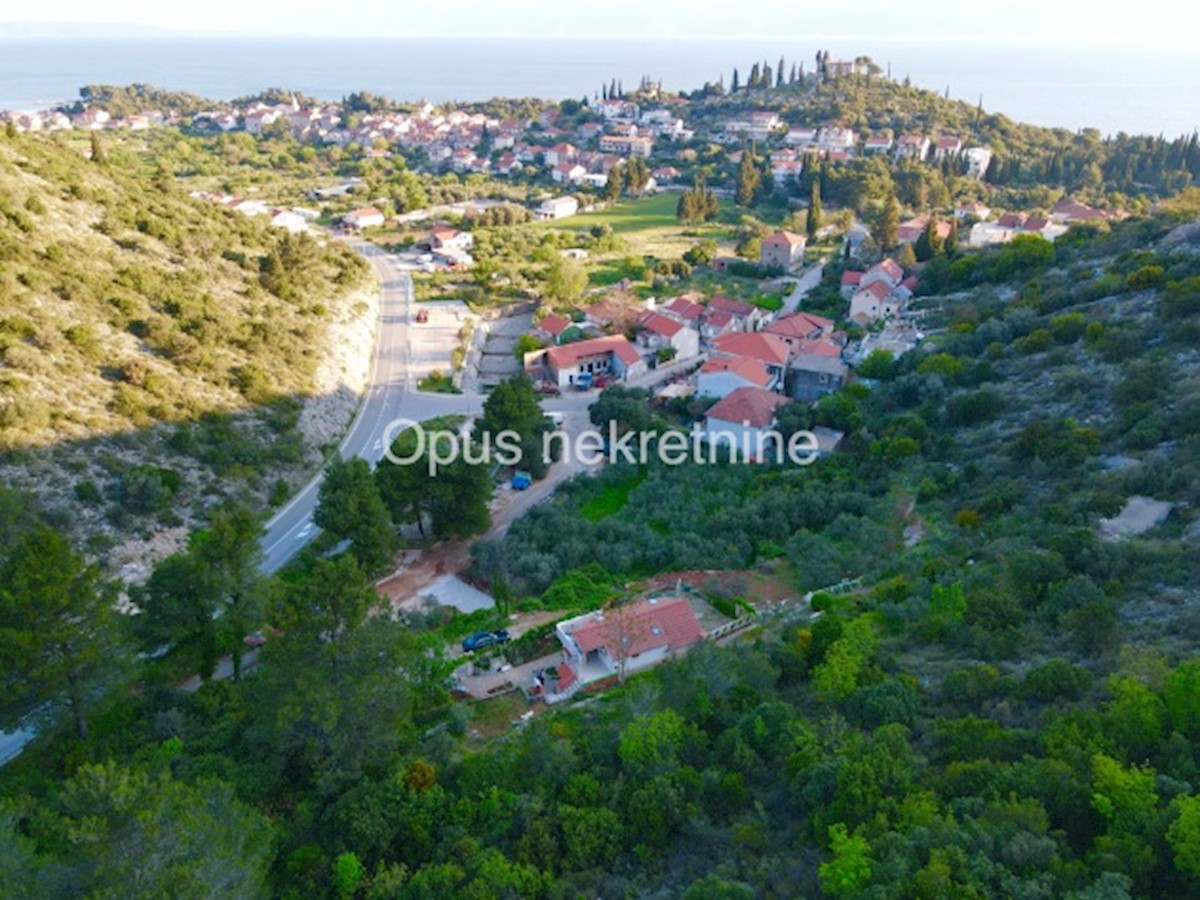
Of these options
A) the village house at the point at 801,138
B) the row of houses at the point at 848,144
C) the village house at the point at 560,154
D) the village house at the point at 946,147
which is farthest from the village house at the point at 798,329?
the village house at the point at 801,138

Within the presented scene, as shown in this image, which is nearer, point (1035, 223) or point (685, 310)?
point (685, 310)

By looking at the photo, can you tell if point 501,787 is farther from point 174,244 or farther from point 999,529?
point 174,244

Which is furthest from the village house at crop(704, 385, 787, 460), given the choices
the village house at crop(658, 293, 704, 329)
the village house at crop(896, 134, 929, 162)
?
the village house at crop(896, 134, 929, 162)

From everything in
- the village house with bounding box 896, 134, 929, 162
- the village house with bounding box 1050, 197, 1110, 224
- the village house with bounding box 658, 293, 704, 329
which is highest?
the village house with bounding box 896, 134, 929, 162

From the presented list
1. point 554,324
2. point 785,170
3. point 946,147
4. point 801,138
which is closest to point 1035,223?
point 785,170

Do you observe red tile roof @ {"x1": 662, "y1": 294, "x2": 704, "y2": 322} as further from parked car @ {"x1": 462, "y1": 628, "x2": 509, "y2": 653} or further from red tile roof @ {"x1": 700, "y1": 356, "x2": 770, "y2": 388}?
parked car @ {"x1": 462, "y1": 628, "x2": 509, "y2": 653}

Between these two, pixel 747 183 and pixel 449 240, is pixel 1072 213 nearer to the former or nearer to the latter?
pixel 747 183
